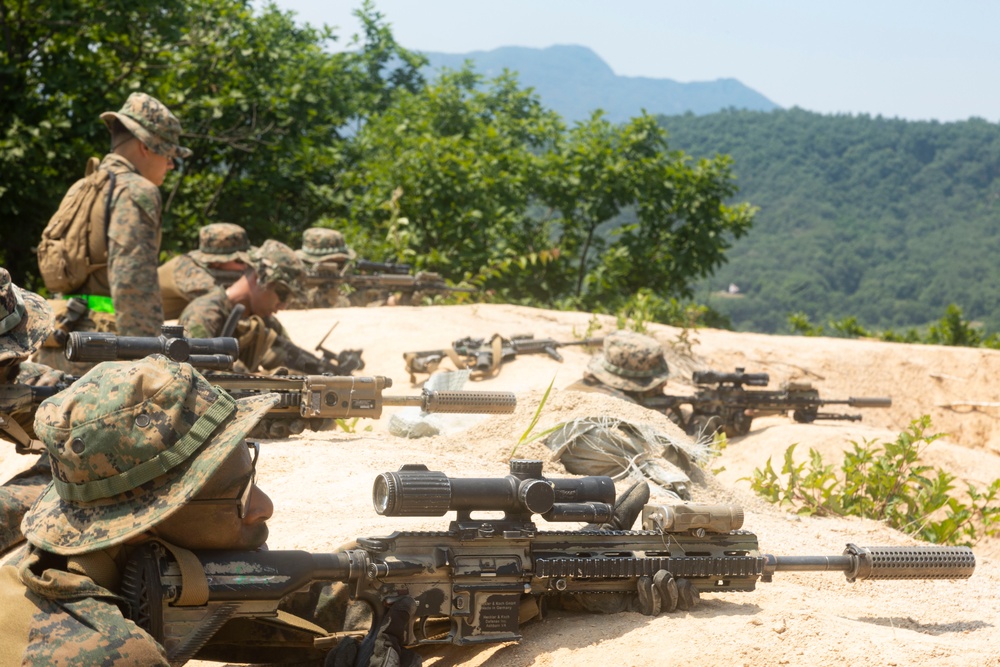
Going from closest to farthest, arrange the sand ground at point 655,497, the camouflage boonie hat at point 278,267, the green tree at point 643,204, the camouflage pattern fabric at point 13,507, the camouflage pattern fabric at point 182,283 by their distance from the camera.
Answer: the sand ground at point 655,497 < the camouflage pattern fabric at point 13,507 < the camouflage boonie hat at point 278,267 < the camouflage pattern fabric at point 182,283 < the green tree at point 643,204

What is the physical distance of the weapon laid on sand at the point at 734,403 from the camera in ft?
36.7

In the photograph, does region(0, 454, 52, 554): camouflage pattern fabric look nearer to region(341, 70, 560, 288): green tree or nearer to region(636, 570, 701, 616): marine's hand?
region(636, 570, 701, 616): marine's hand

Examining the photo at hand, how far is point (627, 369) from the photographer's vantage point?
418 inches

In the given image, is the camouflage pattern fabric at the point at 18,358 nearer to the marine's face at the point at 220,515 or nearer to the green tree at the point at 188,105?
the marine's face at the point at 220,515

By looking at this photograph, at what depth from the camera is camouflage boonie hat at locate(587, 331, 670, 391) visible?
416 inches

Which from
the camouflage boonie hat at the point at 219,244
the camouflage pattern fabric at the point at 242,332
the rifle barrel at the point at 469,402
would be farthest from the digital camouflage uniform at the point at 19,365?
the camouflage boonie hat at the point at 219,244

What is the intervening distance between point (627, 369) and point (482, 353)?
1.75 meters

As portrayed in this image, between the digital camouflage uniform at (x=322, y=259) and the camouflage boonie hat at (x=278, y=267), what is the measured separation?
5950mm

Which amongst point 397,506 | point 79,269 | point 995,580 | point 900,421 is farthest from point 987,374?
point 397,506

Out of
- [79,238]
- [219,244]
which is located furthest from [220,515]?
[219,244]

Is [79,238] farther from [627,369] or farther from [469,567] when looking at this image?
[627,369]

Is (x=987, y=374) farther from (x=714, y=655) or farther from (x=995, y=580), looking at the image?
(x=714, y=655)

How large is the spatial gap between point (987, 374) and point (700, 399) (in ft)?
19.6

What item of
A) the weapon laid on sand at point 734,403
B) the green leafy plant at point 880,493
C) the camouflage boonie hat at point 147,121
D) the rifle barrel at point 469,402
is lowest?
the weapon laid on sand at point 734,403
